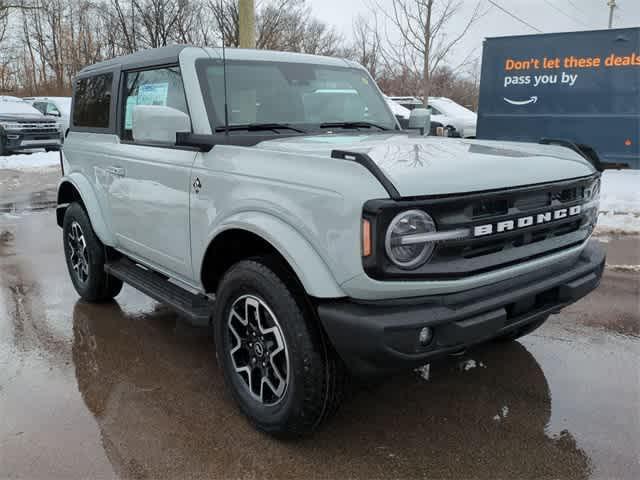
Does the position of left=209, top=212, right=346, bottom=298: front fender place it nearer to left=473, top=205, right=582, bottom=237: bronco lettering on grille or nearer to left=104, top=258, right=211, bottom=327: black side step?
left=473, top=205, right=582, bottom=237: bronco lettering on grille

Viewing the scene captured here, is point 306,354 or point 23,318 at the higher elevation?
point 306,354

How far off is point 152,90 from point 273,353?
220 centimetres

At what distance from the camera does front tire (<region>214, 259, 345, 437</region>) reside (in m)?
2.57

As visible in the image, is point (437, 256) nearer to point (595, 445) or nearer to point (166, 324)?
point (595, 445)

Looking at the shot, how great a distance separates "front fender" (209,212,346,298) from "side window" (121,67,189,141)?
1.18 meters

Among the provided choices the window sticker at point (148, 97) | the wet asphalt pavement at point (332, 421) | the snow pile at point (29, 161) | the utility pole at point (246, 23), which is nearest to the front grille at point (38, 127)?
the snow pile at point (29, 161)

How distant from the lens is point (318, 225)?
245cm

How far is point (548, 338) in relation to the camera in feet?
13.7

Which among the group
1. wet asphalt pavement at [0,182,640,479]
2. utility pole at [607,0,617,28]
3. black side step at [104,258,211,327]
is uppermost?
utility pole at [607,0,617,28]

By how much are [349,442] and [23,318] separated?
10.1 feet

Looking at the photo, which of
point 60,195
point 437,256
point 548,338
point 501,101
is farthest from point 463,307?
point 501,101

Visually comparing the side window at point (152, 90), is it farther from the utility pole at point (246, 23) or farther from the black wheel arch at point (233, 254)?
the utility pole at point (246, 23)

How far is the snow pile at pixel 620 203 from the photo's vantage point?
760cm

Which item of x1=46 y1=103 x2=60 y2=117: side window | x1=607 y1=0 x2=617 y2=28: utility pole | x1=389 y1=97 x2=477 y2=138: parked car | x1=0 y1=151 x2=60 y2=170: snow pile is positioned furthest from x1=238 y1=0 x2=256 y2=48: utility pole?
x1=607 y1=0 x2=617 y2=28: utility pole
